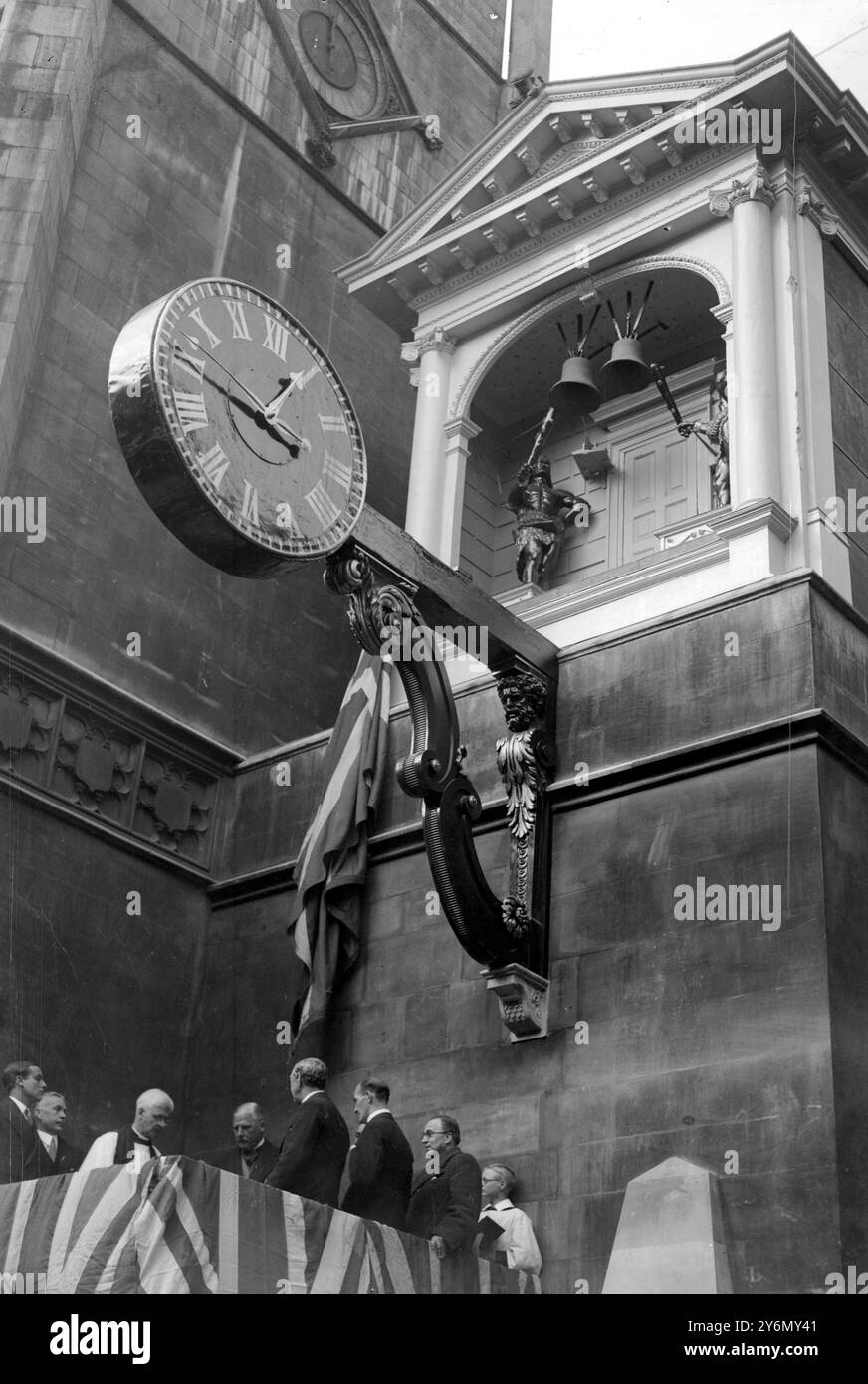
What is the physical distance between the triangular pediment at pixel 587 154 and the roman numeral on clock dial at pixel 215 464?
27.9 feet

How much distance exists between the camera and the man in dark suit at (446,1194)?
11656 mm

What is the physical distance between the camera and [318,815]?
634 inches

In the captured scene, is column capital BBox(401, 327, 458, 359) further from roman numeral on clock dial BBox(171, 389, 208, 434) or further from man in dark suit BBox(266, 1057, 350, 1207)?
man in dark suit BBox(266, 1057, 350, 1207)

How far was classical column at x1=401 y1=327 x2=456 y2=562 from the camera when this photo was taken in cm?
1867

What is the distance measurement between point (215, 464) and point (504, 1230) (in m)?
5.64

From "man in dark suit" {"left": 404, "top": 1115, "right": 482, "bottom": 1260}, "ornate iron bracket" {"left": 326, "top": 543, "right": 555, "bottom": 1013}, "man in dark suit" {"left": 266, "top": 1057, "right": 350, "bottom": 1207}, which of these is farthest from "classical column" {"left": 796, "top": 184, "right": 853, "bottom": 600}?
"man in dark suit" {"left": 266, "top": 1057, "right": 350, "bottom": 1207}

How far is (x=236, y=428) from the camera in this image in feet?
38.3

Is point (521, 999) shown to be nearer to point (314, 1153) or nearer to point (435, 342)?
point (314, 1153)

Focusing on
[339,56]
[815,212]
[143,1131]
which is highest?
[339,56]

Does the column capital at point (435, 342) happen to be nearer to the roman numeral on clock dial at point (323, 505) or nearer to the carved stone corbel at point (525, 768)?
the carved stone corbel at point (525, 768)

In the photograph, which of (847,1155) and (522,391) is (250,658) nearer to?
(522,391)

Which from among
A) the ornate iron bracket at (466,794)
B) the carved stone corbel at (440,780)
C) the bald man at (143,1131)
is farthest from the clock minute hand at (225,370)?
the bald man at (143,1131)

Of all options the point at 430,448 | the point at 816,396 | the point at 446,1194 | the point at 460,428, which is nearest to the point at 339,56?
the point at 460,428

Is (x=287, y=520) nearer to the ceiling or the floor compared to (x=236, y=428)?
nearer to the floor
